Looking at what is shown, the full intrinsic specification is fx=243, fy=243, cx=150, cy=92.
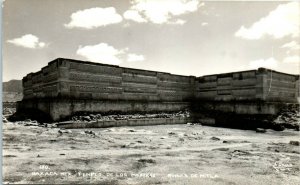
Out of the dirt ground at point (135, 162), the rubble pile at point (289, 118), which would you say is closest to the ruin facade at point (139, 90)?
the rubble pile at point (289, 118)

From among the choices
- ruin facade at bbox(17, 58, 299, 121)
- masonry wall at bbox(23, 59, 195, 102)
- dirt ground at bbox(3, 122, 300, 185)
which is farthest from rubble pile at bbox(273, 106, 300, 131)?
masonry wall at bbox(23, 59, 195, 102)

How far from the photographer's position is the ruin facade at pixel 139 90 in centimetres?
1747

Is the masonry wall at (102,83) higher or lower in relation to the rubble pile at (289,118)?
higher

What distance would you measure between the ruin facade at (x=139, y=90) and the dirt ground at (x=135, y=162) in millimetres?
7009

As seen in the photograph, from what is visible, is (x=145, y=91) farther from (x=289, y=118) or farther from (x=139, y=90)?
(x=289, y=118)

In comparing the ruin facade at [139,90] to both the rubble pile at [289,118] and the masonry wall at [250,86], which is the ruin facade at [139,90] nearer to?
the masonry wall at [250,86]

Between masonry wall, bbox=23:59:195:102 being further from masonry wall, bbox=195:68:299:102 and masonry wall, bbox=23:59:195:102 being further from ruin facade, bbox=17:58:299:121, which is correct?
masonry wall, bbox=195:68:299:102

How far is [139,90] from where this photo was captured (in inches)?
885

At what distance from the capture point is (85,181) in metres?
5.54

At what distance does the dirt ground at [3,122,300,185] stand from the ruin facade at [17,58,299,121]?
701 centimetres

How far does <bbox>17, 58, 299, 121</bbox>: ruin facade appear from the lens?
17.5 metres

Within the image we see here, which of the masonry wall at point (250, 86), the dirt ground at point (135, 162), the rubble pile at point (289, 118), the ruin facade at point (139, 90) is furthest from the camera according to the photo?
the masonry wall at point (250, 86)

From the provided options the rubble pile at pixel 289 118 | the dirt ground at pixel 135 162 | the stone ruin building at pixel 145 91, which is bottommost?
the dirt ground at pixel 135 162

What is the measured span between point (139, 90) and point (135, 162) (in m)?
15.2
